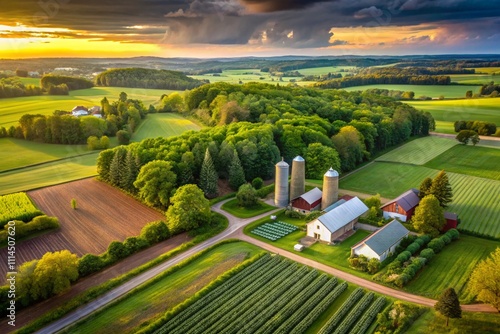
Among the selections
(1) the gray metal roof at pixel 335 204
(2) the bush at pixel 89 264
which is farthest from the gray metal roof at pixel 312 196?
(2) the bush at pixel 89 264

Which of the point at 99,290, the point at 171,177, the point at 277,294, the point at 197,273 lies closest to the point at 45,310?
the point at 99,290

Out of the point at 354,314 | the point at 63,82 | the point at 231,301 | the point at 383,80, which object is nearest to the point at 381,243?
the point at 354,314

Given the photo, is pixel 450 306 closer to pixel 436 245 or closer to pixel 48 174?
pixel 436 245

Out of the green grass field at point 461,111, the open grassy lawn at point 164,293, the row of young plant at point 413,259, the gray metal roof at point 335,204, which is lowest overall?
the open grassy lawn at point 164,293

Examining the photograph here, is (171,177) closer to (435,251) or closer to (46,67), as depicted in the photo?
(46,67)

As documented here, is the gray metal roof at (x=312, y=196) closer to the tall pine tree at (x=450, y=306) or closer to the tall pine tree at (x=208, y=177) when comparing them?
the tall pine tree at (x=208, y=177)

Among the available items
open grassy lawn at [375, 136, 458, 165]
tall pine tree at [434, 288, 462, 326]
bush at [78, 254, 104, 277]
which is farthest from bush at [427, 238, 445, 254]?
open grassy lawn at [375, 136, 458, 165]
